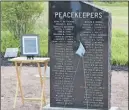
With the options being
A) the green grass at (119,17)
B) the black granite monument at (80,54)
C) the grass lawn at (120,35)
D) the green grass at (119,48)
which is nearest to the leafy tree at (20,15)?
the grass lawn at (120,35)

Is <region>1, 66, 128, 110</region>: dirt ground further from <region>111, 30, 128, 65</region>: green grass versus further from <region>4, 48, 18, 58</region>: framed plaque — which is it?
<region>111, 30, 128, 65</region>: green grass

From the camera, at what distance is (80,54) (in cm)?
775

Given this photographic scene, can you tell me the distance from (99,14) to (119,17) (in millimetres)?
11335

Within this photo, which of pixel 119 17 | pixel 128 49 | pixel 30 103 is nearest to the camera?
pixel 30 103

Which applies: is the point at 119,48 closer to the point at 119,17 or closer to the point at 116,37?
the point at 116,37

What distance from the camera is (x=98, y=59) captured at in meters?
7.72

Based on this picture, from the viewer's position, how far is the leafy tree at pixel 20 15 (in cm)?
1428

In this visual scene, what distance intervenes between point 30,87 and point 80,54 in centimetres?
284

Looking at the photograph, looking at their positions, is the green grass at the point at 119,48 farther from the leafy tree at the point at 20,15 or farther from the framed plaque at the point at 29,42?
the framed plaque at the point at 29,42

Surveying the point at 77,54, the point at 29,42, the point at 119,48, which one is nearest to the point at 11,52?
the point at 119,48

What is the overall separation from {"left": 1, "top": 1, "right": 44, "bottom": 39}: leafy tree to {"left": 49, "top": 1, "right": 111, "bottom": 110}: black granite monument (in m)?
6.47

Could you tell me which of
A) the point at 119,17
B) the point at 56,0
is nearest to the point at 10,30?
the point at 119,17

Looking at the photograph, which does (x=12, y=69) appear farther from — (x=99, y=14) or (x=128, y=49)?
(x=99, y=14)

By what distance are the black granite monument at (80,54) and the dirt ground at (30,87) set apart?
989mm
